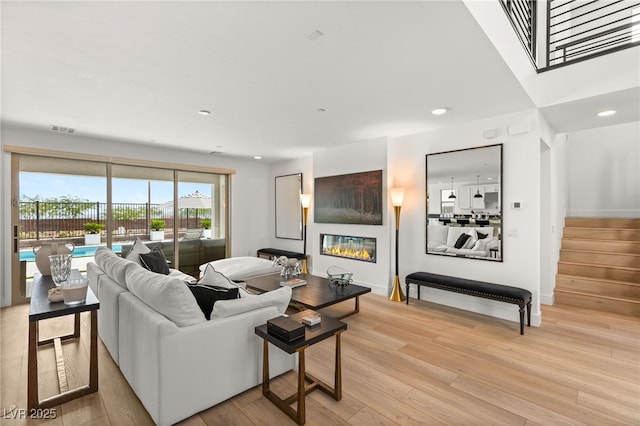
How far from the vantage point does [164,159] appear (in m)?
5.57

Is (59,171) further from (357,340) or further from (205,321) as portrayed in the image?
(357,340)

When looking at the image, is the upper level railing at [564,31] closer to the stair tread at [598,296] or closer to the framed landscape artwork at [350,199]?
the framed landscape artwork at [350,199]

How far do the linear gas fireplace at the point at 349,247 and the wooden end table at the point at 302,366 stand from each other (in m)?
2.84

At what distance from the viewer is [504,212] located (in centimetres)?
367

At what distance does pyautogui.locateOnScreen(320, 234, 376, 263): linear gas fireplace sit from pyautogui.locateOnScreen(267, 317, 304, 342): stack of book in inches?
Answer: 124

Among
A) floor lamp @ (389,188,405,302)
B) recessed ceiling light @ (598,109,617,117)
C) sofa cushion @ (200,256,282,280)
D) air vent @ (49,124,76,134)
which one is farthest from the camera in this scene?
sofa cushion @ (200,256,282,280)

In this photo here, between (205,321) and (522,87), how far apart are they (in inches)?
136

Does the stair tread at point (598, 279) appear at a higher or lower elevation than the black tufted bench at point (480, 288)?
lower

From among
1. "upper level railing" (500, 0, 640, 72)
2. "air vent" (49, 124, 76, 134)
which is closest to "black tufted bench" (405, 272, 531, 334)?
"upper level railing" (500, 0, 640, 72)

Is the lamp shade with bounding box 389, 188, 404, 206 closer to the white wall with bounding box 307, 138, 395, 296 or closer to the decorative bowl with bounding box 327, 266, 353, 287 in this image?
the white wall with bounding box 307, 138, 395, 296

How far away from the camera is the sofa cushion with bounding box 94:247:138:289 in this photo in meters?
2.57

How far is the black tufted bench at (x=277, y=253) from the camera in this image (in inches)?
243

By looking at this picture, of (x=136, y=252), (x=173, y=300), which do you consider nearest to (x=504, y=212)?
(x=173, y=300)

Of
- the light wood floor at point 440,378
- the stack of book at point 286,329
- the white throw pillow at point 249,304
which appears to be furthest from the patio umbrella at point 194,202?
the stack of book at point 286,329
